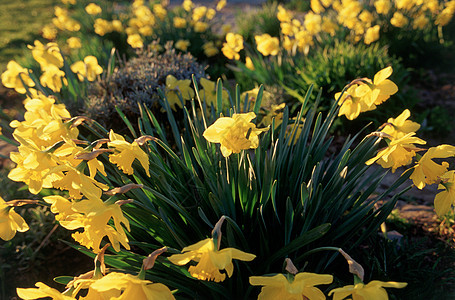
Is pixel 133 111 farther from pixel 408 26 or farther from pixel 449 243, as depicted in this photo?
pixel 408 26

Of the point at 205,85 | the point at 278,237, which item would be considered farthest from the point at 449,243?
the point at 205,85

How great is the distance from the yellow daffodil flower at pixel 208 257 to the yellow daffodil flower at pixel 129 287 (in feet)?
0.30

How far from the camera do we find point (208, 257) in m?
1.12

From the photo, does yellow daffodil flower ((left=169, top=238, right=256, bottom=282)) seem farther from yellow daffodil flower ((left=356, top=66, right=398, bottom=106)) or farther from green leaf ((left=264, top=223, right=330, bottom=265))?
yellow daffodil flower ((left=356, top=66, right=398, bottom=106))

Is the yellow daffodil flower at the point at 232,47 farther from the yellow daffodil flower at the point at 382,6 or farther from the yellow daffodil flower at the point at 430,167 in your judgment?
the yellow daffodil flower at the point at 382,6

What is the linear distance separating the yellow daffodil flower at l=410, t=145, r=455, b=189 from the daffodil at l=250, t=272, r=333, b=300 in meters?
0.62

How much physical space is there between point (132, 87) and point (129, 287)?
2131 millimetres

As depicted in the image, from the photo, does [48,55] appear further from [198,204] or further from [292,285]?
[292,285]

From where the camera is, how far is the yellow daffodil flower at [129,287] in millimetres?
1048

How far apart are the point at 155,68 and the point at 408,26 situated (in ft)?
11.2

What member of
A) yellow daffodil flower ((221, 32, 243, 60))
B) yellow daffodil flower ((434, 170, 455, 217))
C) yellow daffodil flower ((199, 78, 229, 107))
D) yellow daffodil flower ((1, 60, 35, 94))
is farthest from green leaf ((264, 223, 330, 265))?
yellow daffodil flower ((1, 60, 35, 94))

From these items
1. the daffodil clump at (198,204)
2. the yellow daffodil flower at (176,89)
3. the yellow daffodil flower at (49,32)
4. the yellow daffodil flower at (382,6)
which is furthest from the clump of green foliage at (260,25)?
the daffodil clump at (198,204)

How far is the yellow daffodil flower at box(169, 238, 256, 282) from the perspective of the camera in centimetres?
108

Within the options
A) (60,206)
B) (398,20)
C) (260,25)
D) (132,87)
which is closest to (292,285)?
(60,206)
